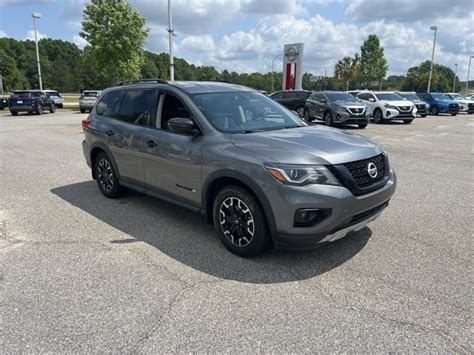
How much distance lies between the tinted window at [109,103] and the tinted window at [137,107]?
23 centimetres

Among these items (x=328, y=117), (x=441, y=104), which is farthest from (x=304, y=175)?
(x=441, y=104)

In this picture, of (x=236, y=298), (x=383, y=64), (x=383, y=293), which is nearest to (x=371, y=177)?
(x=383, y=293)

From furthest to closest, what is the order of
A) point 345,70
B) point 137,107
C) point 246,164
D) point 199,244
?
point 345,70
point 137,107
point 199,244
point 246,164

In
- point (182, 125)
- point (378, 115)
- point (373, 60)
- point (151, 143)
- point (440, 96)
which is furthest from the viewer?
point (373, 60)

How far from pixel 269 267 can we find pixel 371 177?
4.36ft

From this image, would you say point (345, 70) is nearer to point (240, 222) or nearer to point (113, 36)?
point (113, 36)

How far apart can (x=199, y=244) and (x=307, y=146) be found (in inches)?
63.7

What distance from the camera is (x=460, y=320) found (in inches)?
112

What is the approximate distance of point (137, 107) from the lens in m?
5.22

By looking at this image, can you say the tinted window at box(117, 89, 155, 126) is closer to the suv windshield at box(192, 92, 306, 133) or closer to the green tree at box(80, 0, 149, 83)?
the suv windshield at box(192, 92, 306, 133)

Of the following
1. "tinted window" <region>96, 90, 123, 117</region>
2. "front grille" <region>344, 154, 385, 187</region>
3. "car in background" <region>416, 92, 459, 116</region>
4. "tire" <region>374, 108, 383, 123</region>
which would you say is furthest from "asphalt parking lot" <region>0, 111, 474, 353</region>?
"car in background" <region>416, 92, 459, 116</region>

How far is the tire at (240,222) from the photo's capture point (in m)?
3.62

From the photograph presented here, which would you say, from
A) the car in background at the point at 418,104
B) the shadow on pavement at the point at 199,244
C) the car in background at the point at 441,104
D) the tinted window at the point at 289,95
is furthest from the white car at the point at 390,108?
the shadow on pavement at the point at 199,244

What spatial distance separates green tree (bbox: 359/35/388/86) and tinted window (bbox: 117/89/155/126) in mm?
54319
